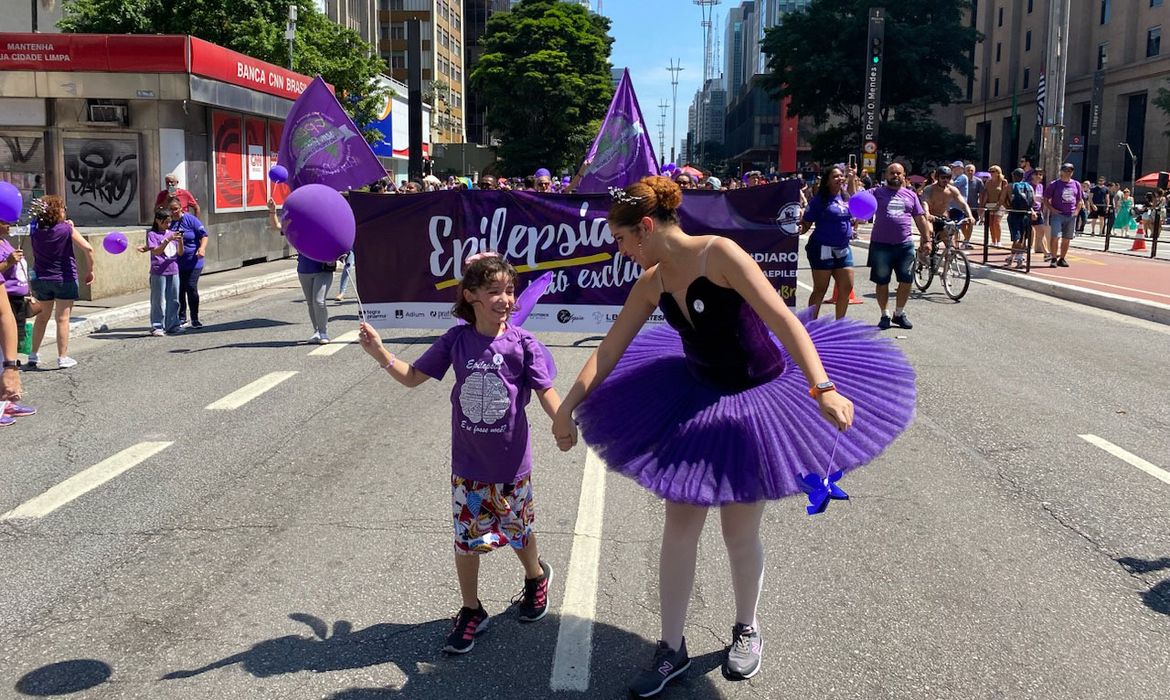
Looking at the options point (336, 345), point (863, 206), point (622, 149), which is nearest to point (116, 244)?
point (336, 345)

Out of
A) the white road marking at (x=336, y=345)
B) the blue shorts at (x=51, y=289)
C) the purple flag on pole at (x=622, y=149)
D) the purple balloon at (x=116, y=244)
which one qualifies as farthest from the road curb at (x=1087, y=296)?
the purple balloon at (x=116, y=244)

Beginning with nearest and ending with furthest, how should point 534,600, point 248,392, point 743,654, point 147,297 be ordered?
1. point 743,654
2. point 534,600
3. point 248,392
4. point 147,297

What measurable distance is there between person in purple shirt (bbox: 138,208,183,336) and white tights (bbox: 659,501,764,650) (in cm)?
1068

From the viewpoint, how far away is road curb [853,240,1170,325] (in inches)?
551

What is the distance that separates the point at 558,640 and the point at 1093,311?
43.9ft

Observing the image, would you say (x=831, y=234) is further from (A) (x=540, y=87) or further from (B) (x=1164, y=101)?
(A) (x=540, y=87)

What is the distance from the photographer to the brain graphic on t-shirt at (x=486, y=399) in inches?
150

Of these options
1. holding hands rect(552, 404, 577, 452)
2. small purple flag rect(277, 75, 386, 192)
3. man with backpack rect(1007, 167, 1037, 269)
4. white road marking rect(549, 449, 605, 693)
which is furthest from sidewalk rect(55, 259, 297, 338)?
man with backpack rect(1007, 167, 1037, 269)

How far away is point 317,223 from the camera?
389cm

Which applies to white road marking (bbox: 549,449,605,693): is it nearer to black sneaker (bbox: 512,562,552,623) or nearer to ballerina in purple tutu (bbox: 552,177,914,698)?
black sneaker (bbox: 512,562,552,623)

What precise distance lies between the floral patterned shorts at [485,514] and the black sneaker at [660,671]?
0.75 metres

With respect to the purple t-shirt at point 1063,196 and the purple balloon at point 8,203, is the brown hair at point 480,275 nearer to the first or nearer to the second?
the purple balloon at point 8,203

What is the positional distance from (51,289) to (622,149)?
6741 mm

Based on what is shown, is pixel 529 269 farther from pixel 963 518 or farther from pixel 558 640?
pixel 558 640
